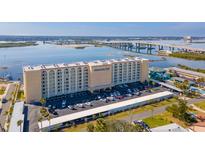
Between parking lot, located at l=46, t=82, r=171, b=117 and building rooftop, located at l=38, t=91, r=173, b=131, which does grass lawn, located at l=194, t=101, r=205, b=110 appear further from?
parking lot, located at l=46, t=82, r=171, b=117

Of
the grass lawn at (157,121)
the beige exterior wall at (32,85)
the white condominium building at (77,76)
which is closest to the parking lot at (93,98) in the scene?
the white condominium building at (77,76)

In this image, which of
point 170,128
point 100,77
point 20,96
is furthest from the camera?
point 100,77

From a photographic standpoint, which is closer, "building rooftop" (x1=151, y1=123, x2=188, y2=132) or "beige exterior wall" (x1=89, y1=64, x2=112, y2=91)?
"building rooftop" (x1=151, y1=123, x2=188, y2=132)

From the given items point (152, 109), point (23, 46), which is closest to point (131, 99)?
point (152, 109)

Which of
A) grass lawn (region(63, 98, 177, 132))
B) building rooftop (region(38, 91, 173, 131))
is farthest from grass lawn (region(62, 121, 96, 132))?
building rooftop (region(38, 91, 173, 131))

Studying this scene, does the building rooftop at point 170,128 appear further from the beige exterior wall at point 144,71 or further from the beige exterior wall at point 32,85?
the beige exterior wall at point 144,71

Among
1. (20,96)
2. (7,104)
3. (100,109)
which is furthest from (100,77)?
(7,104)

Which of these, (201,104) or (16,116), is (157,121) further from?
(16,116)
